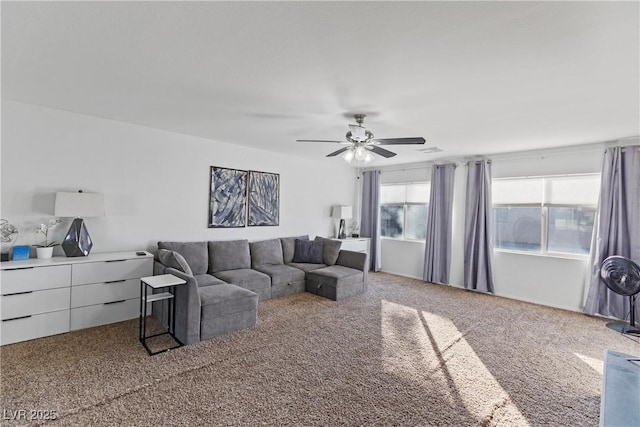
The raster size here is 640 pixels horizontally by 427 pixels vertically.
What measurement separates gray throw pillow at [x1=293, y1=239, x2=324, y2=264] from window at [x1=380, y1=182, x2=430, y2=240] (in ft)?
6.64

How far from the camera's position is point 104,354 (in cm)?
268

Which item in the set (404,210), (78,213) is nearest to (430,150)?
(404,210)

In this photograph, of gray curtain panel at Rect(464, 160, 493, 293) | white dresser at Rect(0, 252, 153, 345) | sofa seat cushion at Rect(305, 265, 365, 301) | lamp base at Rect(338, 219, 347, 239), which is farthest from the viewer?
lamp base at Rect(338, 219, 347, 239)

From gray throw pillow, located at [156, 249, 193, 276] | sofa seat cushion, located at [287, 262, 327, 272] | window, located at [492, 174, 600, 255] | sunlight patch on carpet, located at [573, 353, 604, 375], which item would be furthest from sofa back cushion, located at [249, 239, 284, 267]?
sunlight patch on carpet, located at [573, 353, 604, 375]

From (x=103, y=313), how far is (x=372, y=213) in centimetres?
510

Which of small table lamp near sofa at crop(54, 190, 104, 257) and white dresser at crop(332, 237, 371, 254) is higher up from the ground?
small table lamp near sofa at crop(54, 190, 104, 257)

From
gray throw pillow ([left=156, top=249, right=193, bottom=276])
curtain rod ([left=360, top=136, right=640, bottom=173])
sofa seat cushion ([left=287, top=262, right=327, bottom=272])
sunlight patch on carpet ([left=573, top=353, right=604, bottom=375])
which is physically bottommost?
sunlight patch on carpet ([left=573, top=353, right=604, bottom=375])

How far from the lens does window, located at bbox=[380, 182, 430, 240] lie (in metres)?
6.18

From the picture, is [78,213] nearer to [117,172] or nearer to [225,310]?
[117,172]

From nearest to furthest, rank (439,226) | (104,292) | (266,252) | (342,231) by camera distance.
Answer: (104,292)
(266,252)
(439,226)
(342,231)

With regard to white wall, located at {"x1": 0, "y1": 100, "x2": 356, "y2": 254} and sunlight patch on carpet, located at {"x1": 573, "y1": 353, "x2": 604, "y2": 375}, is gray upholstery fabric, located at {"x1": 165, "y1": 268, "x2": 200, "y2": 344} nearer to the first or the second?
white wall, located at {"x1": 0, "y1": 100, "x2": 356, "y2": 254}

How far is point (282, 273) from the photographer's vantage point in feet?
15.0

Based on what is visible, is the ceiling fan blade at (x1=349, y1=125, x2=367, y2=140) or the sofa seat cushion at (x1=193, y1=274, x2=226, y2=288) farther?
the sofa seat cushion at (x1=193, y1=274, x2=226, y2=288)

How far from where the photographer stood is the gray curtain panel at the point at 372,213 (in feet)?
21.7
